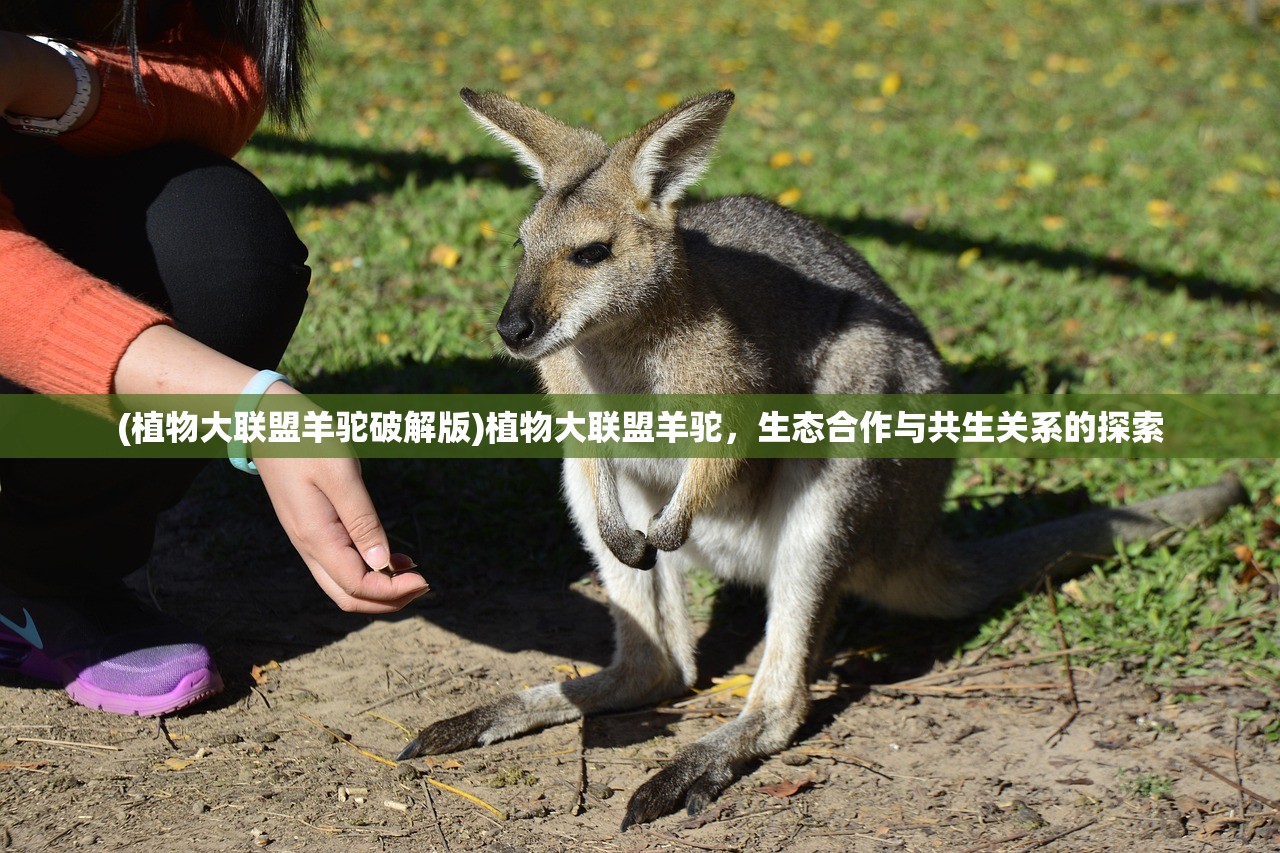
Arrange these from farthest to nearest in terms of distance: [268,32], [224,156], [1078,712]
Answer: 1. [1078,712]
2. [224,156]
3. [268,32]

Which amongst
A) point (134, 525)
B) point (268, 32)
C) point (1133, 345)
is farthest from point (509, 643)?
point (1133, 345)

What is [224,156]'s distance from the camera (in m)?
2.40

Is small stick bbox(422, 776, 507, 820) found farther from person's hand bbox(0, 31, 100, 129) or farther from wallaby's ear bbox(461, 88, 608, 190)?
person's hand bbox(0, 31, 100, 129)

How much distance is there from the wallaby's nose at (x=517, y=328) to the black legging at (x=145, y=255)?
0.49 m

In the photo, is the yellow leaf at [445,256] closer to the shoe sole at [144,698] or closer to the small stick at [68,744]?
the shoe sole at [144,698]

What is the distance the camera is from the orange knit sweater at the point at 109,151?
5.08 feet

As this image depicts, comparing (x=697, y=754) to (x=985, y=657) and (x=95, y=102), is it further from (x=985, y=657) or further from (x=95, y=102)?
(x=95, y=102)

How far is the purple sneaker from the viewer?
230 centimetres

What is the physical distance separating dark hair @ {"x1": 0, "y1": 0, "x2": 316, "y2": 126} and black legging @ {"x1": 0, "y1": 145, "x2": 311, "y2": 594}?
189 mm

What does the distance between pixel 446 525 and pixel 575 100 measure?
10.9 ft

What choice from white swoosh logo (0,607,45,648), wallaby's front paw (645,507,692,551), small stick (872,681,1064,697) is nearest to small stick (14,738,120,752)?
white swoosh logo (0,607,45,648)

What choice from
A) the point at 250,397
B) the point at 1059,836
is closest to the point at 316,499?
the point at 250,397

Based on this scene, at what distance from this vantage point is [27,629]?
7.72 ft

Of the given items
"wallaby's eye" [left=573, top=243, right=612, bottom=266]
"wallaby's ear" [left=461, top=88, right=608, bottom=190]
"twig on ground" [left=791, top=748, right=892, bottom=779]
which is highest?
"wallaby's ear" [left=461, top=88, right=608, bottom=190]
